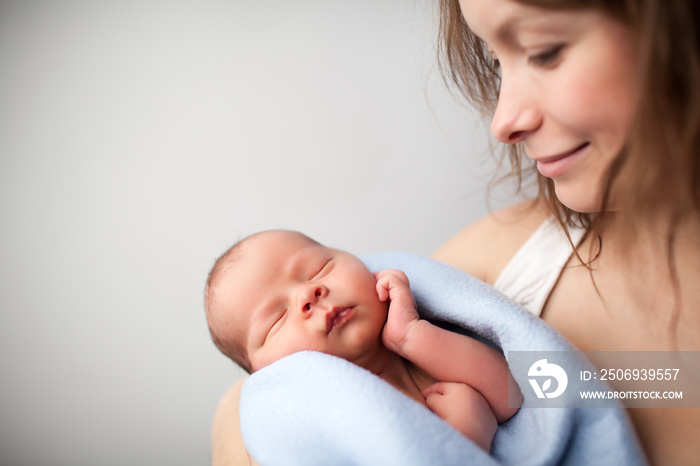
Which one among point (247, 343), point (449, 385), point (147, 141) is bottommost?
point (449, 385)

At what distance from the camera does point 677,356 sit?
98 cm

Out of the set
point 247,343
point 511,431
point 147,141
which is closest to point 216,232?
point 147,141

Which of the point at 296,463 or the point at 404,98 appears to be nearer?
the point at 296,463

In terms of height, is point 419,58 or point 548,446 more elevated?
point 419,58

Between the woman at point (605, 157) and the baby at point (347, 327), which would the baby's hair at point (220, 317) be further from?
the woman at point (605, 157)

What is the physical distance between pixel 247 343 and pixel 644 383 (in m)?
0.82

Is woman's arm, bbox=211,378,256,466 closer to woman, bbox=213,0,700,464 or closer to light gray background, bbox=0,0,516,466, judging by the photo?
woman, bbox=213,0,700,464

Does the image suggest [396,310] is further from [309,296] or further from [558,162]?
[558,162]

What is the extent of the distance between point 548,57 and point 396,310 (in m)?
0.57

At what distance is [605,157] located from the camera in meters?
0.86

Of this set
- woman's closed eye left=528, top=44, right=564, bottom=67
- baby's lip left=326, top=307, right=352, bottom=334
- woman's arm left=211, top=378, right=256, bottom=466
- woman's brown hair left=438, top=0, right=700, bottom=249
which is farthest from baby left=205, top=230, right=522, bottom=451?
woman's closed eye left=528, top=44, right=564, bottom=67

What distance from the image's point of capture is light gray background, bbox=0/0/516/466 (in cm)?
159

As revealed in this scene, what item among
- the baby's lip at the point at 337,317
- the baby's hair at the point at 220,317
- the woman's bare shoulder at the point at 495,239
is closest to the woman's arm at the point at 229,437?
the baby's hair at the point at 220,317

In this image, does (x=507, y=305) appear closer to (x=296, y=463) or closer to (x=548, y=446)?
(x=548, y=446)
